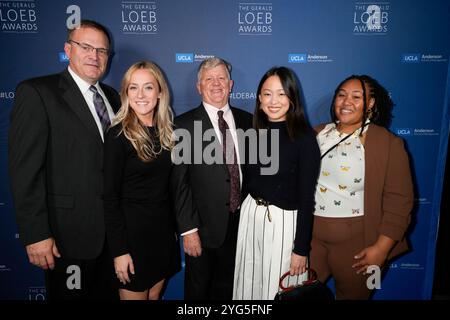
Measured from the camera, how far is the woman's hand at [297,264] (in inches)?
79.0

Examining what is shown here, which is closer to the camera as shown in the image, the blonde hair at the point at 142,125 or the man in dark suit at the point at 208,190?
the blonde hair at the point at 142,125

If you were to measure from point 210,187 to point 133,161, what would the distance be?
0.61 meters

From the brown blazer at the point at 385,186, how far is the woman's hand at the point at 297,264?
591mm

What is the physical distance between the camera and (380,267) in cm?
236

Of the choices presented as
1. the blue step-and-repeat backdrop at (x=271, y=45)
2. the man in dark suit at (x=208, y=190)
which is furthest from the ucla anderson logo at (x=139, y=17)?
the man in dark suit at (x=208, y=190)

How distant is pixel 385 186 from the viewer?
7.31 ft

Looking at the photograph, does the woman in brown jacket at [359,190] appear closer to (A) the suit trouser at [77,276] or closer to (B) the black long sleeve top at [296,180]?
(B) the black long sleeve top at [296,180]

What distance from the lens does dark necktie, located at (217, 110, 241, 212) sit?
7.15ft

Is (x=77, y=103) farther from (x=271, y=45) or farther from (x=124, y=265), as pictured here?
(x=271, y=45)

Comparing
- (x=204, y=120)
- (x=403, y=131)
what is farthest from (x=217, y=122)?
(x=403, y=131)

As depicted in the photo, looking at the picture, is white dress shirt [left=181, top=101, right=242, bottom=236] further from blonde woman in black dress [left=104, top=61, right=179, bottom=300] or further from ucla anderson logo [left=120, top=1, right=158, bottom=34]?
ucla anderson logo [left=120, top=1, right=158, bottom=34]

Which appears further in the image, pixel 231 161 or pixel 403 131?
pixel 403 131

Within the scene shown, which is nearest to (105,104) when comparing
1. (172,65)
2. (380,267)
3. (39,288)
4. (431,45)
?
(172,65)

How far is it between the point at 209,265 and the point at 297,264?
72 centimetres
